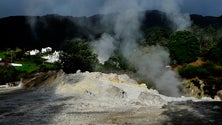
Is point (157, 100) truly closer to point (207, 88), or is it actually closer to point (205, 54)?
point (207, 88)

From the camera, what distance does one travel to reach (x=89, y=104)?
33.8m

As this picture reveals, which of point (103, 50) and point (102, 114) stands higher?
point (103, 50)

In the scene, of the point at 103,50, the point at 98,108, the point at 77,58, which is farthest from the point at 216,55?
the point at 98,108

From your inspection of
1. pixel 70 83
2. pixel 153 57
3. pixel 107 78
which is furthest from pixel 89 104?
pixel 153 57

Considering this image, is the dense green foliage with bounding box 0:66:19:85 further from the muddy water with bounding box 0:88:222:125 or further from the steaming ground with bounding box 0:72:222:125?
the muddy water with bounding box 0:88:222:125

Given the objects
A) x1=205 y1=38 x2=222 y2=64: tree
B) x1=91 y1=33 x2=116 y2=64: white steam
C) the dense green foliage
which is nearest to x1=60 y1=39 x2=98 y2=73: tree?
the dense green foliage

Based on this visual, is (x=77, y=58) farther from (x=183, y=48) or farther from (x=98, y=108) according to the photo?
(x=98, y=108)

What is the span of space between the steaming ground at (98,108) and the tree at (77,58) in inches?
1571

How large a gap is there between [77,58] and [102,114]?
57361mm

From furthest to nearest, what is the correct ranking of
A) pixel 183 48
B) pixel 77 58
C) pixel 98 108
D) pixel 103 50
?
pixel 103 50 < pixel 183 48 < pixel 77 58 < pixel 98 108

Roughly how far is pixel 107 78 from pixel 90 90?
8.93 m

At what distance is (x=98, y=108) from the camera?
106ft

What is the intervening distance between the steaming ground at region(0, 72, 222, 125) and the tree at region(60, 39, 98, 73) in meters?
39.9

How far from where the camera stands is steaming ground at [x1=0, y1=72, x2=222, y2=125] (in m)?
27.1
